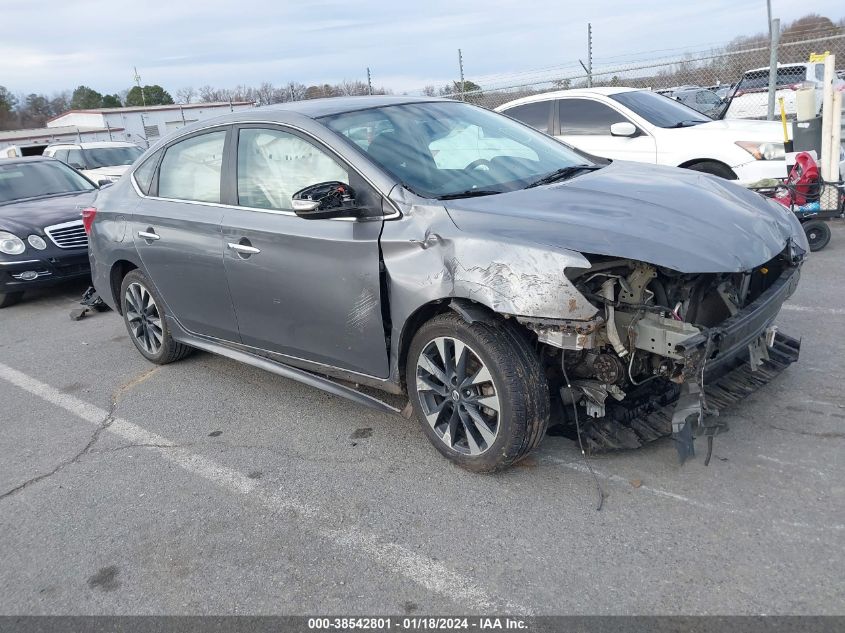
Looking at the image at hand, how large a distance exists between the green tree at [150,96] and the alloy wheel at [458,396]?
7571 cm

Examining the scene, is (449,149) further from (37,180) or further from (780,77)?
(780,77)

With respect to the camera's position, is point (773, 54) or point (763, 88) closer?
point (773, 54)

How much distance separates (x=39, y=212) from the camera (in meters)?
8.32

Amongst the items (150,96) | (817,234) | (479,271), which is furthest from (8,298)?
(150,96)

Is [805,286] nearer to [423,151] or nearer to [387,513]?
[423,151]

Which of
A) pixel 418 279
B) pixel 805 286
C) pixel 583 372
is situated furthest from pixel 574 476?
pixel 805 286

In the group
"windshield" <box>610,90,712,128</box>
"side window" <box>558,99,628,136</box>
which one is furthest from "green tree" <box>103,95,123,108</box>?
"windshield" <box>610,90,712,128</box>

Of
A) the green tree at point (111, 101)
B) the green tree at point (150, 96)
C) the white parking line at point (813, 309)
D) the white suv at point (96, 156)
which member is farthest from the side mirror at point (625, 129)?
the green tree at point (111, 101)

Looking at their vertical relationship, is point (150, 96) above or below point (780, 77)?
above

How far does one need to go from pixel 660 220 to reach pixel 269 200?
216cm

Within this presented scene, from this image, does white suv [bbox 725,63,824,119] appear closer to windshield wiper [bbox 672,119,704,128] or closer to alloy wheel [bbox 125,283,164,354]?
windshield wiper [bbox 672,119,704,128]

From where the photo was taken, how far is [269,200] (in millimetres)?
4141

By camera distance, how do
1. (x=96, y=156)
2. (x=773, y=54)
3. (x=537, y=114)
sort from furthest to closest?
(x=96, y=156), (x=773, y=54), (x=537, y=114)

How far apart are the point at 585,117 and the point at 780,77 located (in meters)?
12.3
